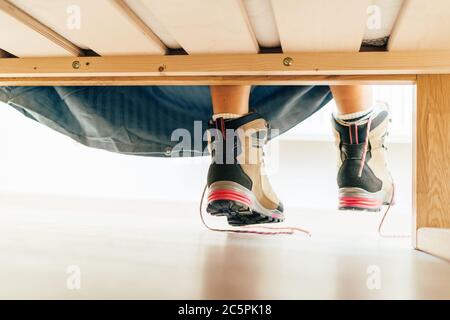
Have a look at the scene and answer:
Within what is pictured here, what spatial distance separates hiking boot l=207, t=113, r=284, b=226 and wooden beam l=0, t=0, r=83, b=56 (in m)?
0.29

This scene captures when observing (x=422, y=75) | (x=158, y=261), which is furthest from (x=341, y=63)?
(x=158, y=261)

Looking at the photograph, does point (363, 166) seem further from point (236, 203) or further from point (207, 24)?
point (207, 24)

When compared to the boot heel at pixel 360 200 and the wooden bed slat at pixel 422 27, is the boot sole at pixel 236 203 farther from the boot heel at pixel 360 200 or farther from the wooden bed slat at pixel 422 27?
Answer: the wooden bed slat at pixel 422 27

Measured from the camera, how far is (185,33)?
0.63m

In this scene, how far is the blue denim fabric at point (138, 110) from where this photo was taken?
102 centimetres

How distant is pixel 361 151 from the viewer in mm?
836

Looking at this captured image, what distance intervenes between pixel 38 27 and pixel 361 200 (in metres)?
0.64

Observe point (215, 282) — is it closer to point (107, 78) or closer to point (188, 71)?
point (188, 71)

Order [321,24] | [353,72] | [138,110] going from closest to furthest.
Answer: [321,24]
[353,72]
[138,110]

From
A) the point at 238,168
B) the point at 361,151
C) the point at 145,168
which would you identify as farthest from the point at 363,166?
the point at 145,168

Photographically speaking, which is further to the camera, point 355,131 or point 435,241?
point 355,131

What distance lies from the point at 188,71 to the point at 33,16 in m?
0.26

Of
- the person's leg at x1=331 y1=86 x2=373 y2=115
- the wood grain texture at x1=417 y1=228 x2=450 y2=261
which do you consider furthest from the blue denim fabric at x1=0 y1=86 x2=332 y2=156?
the wood grain texture at x1=417 y1=228 x2=450 y2=261

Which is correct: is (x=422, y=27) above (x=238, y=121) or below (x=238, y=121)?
above
